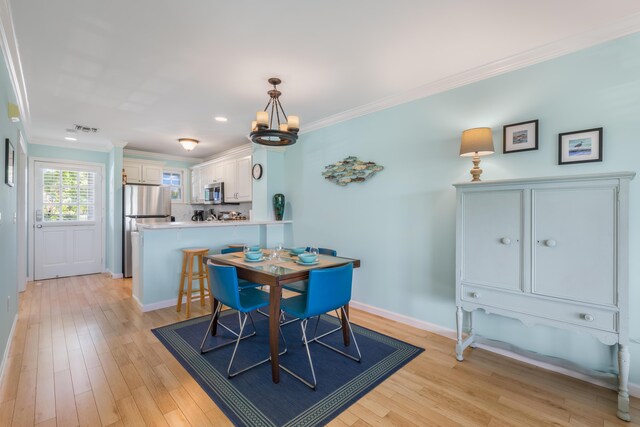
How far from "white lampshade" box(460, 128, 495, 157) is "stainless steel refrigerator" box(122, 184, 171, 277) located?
16.6 feet

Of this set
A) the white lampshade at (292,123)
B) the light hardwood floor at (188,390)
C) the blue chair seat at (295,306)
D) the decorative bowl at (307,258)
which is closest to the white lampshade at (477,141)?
the white lampshade at (292,123)

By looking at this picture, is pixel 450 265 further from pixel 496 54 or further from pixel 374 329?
pixel 496 54

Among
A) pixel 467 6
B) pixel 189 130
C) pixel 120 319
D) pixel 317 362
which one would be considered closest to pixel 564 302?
pixel 317 362

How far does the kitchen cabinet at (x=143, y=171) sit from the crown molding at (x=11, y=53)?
249cm

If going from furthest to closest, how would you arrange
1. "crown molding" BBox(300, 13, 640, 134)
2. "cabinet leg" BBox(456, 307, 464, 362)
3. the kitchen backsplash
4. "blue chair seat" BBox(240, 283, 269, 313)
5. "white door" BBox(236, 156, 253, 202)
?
the kitchen backsplash
"white door" BBox(236, 156, 253, 202)
"cabinet leg" BBox(456, 307, 464, 362)
"blue chair seat" BBox(240, 283, 269, 313)
"crown molding" BBox(300, 13, 640, 134)

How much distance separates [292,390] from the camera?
2068 millimetres

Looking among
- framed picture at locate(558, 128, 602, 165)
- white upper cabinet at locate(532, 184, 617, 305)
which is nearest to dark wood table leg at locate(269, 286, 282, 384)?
white upper cabinet at locate(532, 184, 617, 305)

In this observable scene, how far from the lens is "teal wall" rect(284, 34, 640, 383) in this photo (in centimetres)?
212

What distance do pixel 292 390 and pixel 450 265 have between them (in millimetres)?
1790

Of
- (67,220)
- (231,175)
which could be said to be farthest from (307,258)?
(67,220)

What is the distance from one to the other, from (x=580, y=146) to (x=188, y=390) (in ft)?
10.7

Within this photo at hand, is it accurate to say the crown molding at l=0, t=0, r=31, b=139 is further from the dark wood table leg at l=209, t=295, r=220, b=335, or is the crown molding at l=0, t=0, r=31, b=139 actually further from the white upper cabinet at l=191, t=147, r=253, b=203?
the white upper cabinet at l=191, t=147, r=253, b=203

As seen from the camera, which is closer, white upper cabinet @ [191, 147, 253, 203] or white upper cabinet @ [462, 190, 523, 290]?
white upper cabinet @ [462, 190, 523, 290]

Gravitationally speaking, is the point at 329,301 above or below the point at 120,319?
above
